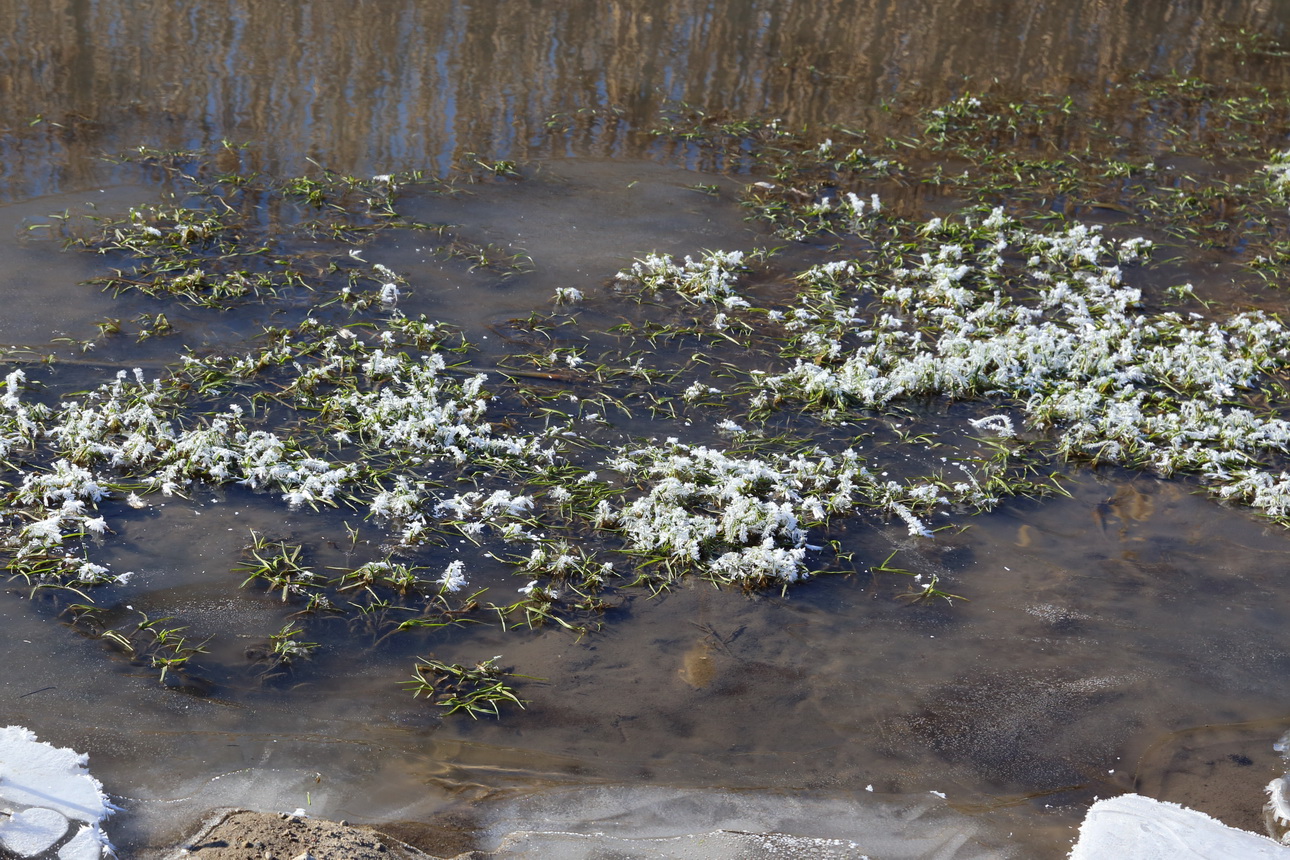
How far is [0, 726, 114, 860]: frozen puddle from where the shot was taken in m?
3.41

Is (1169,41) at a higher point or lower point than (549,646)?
higher

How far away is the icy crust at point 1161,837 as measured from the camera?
3816 millimetres

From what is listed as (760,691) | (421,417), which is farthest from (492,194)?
(760,691)

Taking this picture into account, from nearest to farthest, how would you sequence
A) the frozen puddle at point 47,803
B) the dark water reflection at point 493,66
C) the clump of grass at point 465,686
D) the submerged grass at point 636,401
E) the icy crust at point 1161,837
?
the frozen puddle at point 47,803, the icy crust at point 1161,837, the clump of grass at point 465,686, the submerged grass at point 636,401, the dark water reflection at point 493,66

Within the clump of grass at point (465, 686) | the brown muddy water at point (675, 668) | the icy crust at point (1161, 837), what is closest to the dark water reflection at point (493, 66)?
the brown muddy water at point (675, 668)

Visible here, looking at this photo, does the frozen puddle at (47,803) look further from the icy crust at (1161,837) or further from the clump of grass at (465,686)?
the icy crust at (1161,837)

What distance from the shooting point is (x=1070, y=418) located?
6051 mm

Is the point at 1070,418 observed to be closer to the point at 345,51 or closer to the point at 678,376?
the point at 678,376

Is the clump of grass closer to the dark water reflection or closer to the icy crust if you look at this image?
the icy crust

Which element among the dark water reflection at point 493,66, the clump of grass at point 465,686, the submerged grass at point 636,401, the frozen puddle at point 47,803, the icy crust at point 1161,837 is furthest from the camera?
the dark water reflection at point 493,66

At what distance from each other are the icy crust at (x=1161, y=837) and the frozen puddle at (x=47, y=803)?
345cm

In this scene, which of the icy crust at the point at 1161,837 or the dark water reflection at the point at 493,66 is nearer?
the icy crust at the point at 1161,837

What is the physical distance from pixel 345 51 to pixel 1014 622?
8.64 metres

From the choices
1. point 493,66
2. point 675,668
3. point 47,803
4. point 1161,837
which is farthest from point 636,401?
point 493,66
